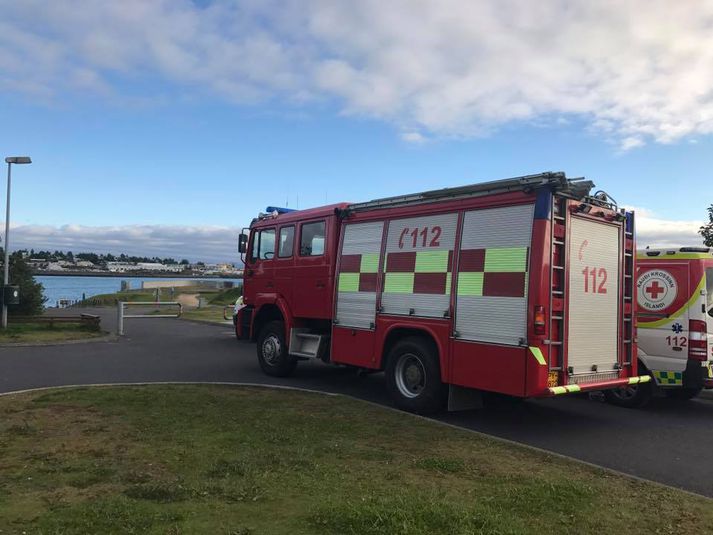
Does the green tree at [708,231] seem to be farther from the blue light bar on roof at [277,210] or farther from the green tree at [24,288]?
the green tree at [24,288]

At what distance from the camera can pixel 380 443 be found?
6.22m

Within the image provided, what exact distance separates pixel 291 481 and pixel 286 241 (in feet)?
21.6

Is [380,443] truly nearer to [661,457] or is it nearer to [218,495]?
[218,495]

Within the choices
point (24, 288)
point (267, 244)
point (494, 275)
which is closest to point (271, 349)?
point (267, 244)

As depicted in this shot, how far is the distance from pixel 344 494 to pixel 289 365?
6514mm

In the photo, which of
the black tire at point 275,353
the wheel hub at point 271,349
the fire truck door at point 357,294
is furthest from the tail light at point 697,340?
the wheel hub at point 271,349

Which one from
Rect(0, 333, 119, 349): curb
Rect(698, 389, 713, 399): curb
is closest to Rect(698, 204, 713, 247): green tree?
Rect(698, 389, 713, 399): curb

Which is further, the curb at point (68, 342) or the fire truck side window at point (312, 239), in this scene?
the curb at point (68, 342)

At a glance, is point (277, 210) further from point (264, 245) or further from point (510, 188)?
point (510, 188)

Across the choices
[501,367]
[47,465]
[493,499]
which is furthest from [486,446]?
[47,465]

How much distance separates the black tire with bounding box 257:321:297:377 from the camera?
10.8m

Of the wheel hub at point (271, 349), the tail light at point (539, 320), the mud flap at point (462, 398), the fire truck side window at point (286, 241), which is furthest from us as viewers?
the wheel hub at point (271, 349)

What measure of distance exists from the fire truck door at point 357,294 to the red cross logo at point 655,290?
4.00 metres

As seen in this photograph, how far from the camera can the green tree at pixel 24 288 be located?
69.5 ft
